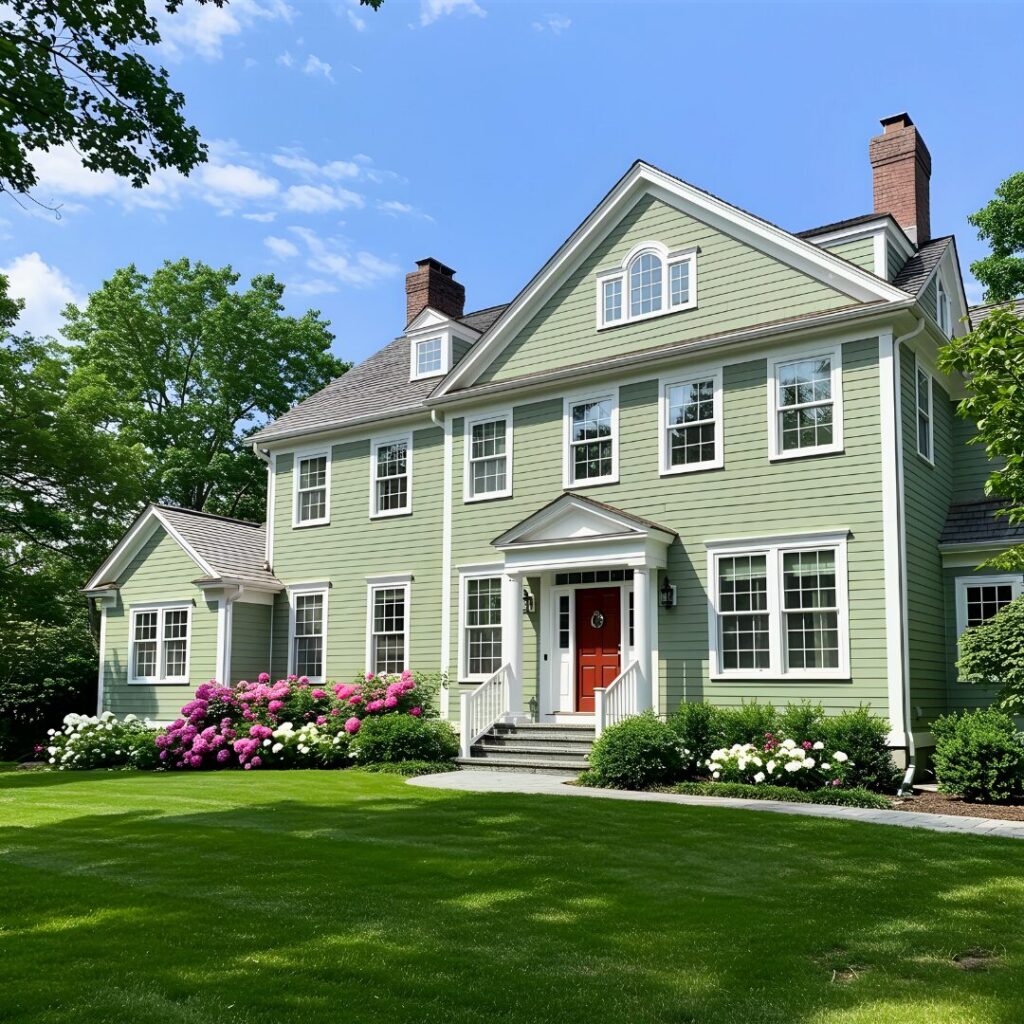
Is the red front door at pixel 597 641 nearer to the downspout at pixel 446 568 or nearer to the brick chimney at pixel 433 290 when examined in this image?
the downspout at pixel 446 568

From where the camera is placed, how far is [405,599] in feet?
63.8

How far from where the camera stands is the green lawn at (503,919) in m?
4.86

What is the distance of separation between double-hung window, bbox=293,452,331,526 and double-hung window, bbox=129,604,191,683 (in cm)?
309

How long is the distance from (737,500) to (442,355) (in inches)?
303

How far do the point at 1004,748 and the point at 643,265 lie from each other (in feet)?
30.1

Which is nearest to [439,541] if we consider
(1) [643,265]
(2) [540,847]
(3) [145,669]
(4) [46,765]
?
(1) [643,265]

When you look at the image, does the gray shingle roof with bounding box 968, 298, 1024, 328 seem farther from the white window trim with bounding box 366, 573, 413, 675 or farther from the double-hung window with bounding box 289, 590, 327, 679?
the double-hung window with bounding box 289, 590, 327, 679

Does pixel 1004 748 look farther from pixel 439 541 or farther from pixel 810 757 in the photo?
pixel 439 541

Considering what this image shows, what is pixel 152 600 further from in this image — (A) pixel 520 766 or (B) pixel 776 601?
(B) pixel 776 601

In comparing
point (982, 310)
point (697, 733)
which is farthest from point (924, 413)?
point (697, 733)

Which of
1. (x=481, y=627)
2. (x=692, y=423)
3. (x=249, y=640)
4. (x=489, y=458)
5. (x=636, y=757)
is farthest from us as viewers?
(x=249, y=640)

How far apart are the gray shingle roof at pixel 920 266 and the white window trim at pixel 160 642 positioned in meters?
14.8

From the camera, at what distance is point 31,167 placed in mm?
10383

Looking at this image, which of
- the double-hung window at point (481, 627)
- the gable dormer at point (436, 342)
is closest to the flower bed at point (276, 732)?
the double-hung window at point (481, 627)
